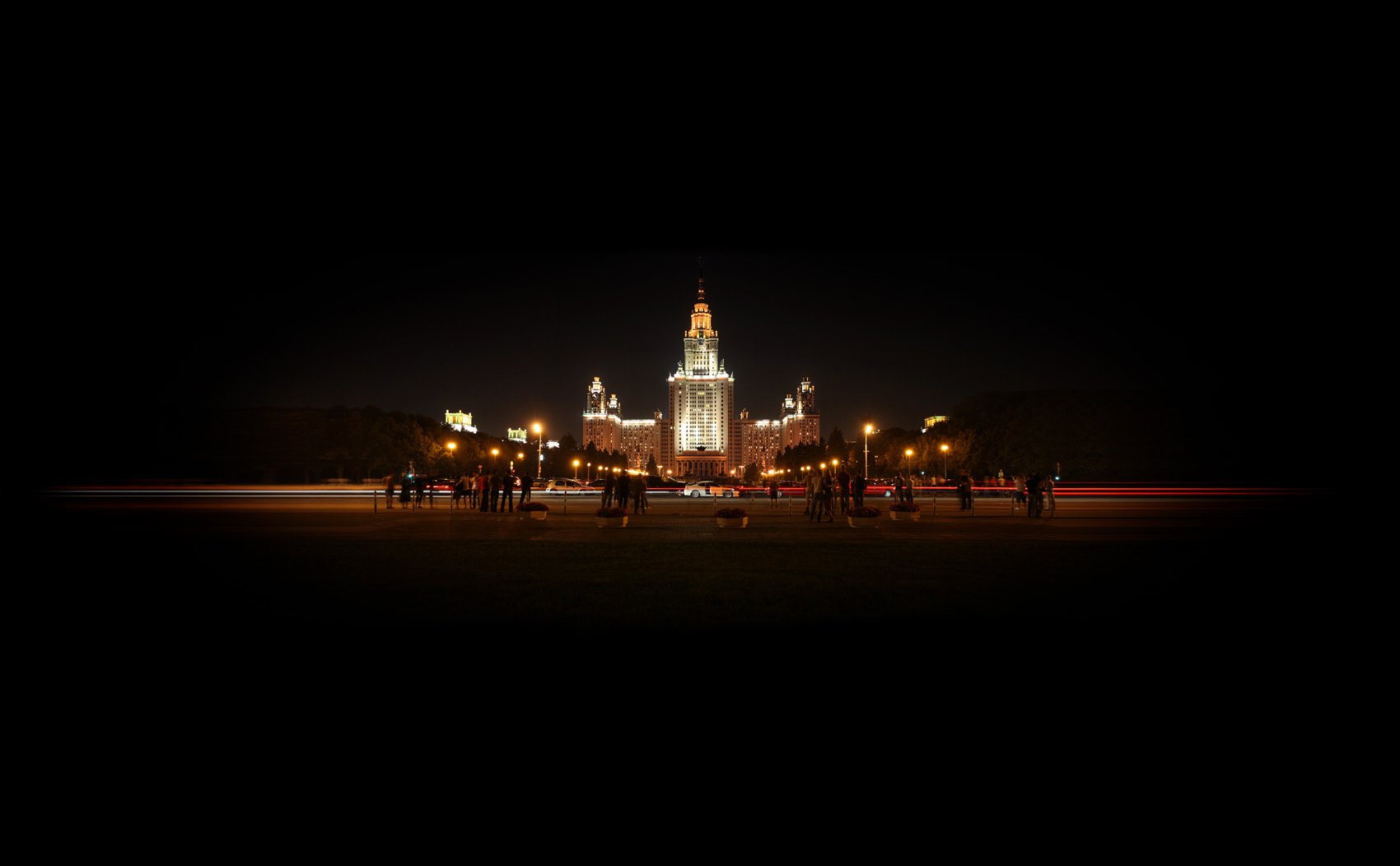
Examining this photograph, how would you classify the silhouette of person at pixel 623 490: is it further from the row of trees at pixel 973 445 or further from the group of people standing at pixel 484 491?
the row of trees at pixel 973 445

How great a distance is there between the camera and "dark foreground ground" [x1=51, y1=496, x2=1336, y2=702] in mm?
7684

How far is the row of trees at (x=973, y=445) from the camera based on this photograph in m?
63.7

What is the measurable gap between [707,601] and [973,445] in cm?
6903

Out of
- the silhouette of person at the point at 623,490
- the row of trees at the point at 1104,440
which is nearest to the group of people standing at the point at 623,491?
the silhouette of person at the point at 623,490

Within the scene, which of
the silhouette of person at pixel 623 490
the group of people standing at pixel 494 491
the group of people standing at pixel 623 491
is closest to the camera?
the group of people standing at pixel 623 491

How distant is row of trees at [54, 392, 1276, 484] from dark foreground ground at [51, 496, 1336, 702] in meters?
47.6

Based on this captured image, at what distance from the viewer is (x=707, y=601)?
10.6m

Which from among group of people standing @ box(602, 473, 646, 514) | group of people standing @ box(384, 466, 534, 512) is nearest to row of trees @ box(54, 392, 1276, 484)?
group of people standing @ box(384, 466, 534, 512)

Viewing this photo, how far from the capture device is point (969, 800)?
15.8 feet

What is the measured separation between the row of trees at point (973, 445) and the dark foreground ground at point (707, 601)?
47.6 metres

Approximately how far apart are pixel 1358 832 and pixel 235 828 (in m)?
6.66

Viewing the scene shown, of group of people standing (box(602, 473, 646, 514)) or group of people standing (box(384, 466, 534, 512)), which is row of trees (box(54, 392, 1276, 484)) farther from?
group of people standing (box(602, 473, 646, 514))

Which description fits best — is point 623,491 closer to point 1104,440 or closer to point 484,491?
point 484,491

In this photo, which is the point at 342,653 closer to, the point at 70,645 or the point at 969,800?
the point at 70,645
